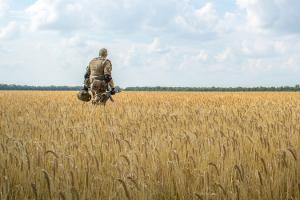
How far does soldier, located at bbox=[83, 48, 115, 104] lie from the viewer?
47.3 ft

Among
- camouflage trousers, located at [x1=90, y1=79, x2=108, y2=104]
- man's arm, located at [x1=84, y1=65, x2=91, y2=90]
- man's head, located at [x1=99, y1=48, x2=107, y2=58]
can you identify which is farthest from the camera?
man's arm, located at [x1=84, y1=65, x2=91, y2=90]

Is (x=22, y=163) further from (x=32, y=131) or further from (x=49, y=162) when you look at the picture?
(x=32, y=131)

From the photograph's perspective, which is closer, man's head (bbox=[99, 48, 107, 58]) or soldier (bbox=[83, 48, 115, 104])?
soldier (bbox=[83, 48, 115, 104])

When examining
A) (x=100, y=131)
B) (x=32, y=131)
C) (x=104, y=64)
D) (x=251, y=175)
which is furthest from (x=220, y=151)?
(x=104, y=64)

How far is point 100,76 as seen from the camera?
14695mm

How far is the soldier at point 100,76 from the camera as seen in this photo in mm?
14422

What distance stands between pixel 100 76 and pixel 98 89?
0.43 metres

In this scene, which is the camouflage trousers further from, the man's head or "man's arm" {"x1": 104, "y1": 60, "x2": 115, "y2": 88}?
the man's head

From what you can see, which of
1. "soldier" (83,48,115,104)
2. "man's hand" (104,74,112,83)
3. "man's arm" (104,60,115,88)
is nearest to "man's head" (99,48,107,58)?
"soldier" (83,48,115,104)

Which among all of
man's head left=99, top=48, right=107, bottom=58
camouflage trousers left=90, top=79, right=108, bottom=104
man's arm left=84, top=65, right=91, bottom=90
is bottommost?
camouflage trousers left=90, top=79, right=108, bottom=104

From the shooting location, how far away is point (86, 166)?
4.41m

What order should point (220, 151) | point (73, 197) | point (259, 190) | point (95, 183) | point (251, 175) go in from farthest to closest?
1. point (220, 151)
2. point (251, 175)
3. point (95, 183)
4. point (259, 190)
5. point (73, 197)

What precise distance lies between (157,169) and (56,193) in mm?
987

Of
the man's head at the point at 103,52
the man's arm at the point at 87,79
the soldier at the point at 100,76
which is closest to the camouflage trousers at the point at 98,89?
the soldier at the point at 100,76
